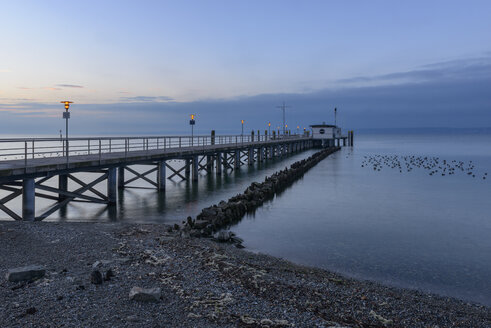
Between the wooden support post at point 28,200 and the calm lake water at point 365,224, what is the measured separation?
2.50 meters

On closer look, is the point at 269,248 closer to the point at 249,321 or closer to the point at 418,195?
the point at 249,321

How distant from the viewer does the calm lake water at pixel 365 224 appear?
11.0 metres

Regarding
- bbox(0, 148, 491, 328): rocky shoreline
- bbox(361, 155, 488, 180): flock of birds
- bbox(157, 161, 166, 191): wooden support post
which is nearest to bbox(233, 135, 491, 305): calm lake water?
bbox(0, 148, 491, 328): rocky shoreline

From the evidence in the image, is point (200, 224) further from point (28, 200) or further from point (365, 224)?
point (365, 224)

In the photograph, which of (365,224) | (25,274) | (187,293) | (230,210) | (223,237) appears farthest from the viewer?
(365,224)

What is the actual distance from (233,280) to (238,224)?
8541 mm

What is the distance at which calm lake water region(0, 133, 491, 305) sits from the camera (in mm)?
11039

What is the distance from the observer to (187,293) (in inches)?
281

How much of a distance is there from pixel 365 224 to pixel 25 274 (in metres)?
13.5

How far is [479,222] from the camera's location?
18172 millimetres

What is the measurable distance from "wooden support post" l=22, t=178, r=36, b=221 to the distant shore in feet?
10.4

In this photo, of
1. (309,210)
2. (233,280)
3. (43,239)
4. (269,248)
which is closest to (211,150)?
(309,210)

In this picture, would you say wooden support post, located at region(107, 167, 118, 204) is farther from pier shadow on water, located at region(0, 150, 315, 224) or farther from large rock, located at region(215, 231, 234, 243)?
large rock, located at region(215, 231, 234, 243)

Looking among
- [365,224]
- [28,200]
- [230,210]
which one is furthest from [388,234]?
[28,200]
